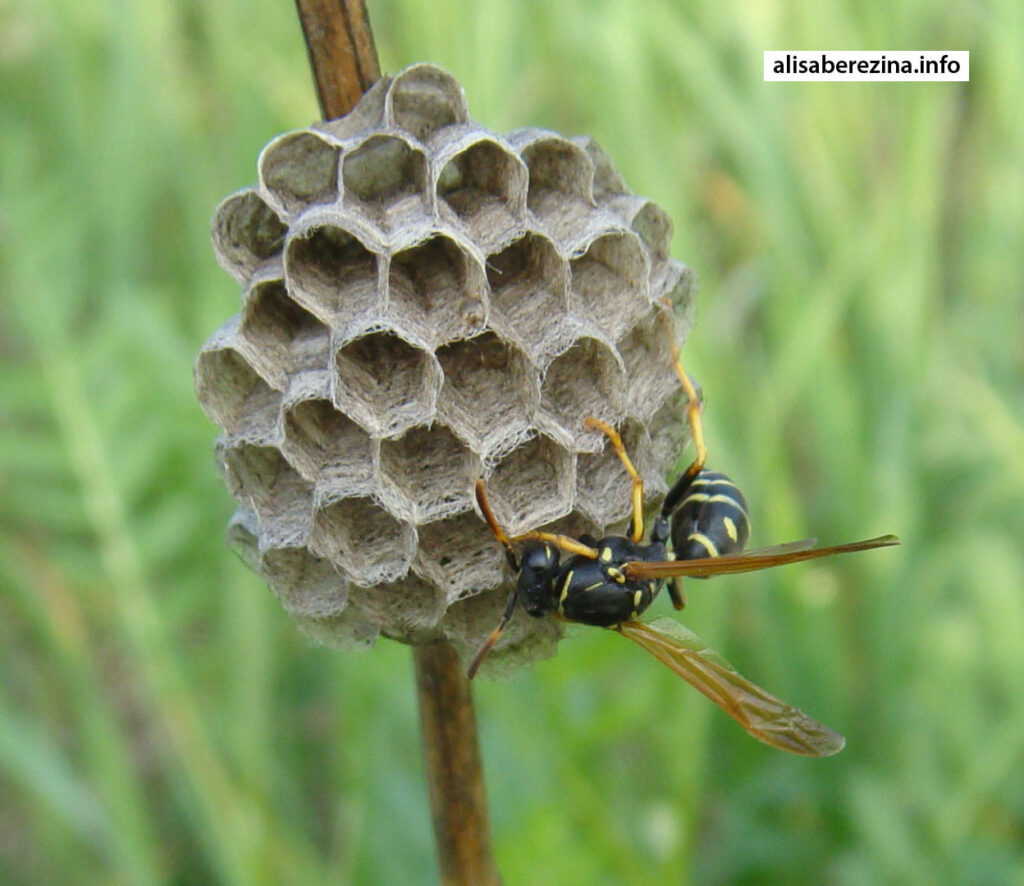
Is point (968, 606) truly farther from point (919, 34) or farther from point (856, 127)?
point (919, 34)

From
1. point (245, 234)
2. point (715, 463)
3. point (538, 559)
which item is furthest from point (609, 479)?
point (715, 463)

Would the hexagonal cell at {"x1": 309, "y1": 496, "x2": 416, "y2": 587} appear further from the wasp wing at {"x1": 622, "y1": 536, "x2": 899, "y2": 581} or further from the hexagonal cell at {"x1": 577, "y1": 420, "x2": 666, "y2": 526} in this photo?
the wasp wing at {"x1": 622, "y1": 536, "x2": 899, "y2": 581}

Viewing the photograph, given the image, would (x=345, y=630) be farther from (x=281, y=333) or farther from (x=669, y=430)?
(x=669, y=430)

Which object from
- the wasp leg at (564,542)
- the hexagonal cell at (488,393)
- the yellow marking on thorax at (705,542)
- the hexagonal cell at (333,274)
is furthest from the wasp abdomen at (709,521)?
the hexagonal cell at (333,274)

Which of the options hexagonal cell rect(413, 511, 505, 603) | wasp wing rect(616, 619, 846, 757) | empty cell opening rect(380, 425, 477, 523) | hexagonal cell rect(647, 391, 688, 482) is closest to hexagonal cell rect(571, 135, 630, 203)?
hexagonal cell rect(647, 391, 688, 482)

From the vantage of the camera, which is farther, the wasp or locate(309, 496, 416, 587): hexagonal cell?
the wasp

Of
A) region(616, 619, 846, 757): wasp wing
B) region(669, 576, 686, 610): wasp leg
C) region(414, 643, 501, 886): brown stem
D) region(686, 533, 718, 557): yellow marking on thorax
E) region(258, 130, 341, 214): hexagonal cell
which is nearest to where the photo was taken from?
region(414, 643, 501, 886): brown stem

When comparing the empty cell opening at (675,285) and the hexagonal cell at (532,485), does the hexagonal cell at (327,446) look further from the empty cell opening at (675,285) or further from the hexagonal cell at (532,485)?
the empty cell opening at (675,285)
